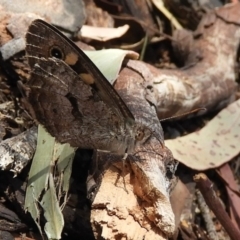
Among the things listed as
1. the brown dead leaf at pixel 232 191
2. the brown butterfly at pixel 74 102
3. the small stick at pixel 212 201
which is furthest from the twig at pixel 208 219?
the brown butterfly at pixel 74 102

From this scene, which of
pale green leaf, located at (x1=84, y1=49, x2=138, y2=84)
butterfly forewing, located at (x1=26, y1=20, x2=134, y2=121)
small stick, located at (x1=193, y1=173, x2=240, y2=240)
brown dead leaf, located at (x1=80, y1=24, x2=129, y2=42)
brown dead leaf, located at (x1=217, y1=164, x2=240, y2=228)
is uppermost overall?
butterfly forewing, located at (x1=26, y1=20, x2=134, y2=121)

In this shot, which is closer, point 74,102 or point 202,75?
point 74,102

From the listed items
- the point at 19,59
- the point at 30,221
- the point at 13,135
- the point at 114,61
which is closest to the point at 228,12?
the point at 114,61

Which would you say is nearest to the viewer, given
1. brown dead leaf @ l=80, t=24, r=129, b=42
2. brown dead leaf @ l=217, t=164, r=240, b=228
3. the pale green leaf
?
the pale green leaf

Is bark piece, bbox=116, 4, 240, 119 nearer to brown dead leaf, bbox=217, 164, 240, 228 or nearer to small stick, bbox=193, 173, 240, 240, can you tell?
brown dead leaf, bbox=217, 164, 240, 228

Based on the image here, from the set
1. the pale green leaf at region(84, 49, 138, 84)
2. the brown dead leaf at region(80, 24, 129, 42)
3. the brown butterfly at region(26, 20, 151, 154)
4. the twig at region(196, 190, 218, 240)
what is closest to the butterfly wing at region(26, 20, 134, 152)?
the brown butterfly at region(26, 20, 151, 154)

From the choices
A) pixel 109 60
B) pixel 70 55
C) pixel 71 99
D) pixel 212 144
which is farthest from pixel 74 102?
pixel 212 144

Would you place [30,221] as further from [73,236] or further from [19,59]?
[19,59]

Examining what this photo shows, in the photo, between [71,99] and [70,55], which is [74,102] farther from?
[70,55]

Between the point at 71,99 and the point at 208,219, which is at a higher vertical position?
the point at 71,99
